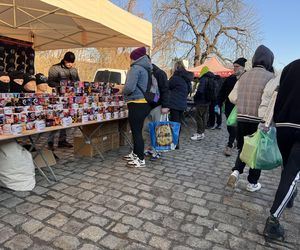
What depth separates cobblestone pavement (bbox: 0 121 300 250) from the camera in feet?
8.62

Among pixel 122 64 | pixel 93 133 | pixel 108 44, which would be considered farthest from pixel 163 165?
pixel 122 64

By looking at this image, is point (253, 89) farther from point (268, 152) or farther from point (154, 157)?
point (154, 157)

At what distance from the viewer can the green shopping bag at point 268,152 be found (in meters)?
3.14

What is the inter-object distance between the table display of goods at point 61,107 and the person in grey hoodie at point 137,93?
19.8 inches

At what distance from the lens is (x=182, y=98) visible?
5.88 m

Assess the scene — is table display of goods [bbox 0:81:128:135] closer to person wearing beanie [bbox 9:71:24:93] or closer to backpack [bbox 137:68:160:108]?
person wearing beanie [bbox 9:71:24:93]

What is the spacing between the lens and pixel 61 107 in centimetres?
394

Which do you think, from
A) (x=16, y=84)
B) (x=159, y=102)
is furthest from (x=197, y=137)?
(x=16, y=84)

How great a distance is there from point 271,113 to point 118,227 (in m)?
1.93

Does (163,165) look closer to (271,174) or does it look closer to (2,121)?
(271,174)

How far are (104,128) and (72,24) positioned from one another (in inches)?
86.9

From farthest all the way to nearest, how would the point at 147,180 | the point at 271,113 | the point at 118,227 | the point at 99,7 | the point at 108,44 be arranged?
the point at 108,44, the point at 99,7, the point at 147,180, the point at 271,113, the point at 118,227

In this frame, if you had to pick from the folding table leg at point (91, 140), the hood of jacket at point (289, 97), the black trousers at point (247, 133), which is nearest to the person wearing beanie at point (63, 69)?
the folding table leg at point (91, 140)

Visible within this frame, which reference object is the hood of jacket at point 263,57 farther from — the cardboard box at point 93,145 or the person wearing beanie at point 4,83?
the person wearing beanie at point 4,83
